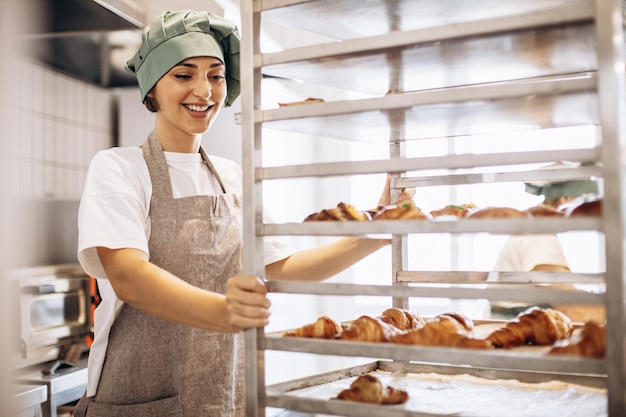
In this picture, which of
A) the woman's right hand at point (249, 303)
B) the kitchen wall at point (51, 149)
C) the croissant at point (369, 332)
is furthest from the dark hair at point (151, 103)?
the kitchen wall at point (51, 149)

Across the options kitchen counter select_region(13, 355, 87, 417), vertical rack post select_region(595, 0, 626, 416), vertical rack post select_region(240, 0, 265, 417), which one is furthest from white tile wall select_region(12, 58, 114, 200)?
vertical rack post select_region(595, 0, 626, 416)

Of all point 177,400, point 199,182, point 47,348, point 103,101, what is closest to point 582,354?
point 177,400

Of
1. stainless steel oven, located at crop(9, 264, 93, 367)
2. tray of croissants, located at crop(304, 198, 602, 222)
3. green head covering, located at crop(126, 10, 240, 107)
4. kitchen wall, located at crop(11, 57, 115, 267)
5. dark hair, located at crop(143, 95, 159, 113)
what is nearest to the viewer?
tray of croissants, located at crop(304, 198, 602, 222)

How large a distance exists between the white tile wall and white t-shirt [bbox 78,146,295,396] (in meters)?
1.85

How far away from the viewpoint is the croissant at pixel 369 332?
1.22m

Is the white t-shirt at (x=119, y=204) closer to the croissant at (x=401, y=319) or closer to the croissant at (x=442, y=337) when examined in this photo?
the croissant at (x=401, y=319)

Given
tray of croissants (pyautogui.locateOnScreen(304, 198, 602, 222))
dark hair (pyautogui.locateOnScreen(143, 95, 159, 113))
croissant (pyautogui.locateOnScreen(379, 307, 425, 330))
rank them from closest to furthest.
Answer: tray of croissants (pyautogui.locateOnScreen(304, 198, 602, 222)) → croissant (pyautogui.locateOnScreen(379, 307, 425, 330)) → dark hair (pyautogui.locateOnScreen(143, 95, 159, 113))

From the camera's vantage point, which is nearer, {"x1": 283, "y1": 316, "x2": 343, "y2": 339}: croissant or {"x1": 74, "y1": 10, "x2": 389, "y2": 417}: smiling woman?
{"x1": 283, "y1": 316, "x2": 343, "y2": 339}: croissant

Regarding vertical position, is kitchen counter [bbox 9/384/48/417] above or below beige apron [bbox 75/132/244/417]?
below

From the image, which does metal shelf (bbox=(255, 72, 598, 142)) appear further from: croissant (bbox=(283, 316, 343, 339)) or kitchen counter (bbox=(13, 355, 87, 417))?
kitchen counter (bbox=(13, 355, 87, 417))

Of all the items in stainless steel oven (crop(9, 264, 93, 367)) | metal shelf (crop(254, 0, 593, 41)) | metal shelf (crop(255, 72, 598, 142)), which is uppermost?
metal shelf (crop(254, 0, 593, 41))

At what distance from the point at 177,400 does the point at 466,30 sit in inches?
46.3

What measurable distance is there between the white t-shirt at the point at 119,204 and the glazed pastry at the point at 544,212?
0.87 m

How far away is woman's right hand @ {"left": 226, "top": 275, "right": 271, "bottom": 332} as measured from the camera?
116 centimetres
